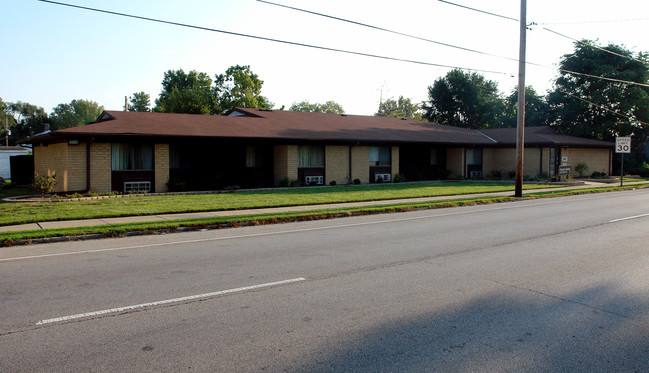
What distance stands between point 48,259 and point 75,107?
127 metres

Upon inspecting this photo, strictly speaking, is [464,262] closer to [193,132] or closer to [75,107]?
[193,132]

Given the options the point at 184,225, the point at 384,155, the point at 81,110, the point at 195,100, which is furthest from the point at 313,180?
the point at 81,110

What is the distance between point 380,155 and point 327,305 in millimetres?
24901

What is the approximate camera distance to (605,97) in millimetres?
43906

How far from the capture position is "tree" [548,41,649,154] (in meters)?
43.2

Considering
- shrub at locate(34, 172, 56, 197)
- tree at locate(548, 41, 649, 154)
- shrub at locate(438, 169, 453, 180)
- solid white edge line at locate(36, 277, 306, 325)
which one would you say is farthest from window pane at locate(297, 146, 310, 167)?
tree at locate(548, 41, 649, 154)

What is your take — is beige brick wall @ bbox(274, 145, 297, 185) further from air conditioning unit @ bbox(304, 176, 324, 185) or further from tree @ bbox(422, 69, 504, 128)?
tree @ bbox(422, 69, 504, 128)

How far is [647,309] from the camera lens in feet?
18.6

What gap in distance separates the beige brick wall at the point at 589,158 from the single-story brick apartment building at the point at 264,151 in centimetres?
16

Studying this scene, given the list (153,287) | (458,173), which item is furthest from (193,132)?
A: (458,173)

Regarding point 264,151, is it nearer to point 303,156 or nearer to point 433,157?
point 303,156

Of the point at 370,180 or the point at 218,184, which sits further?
the point at 370,180

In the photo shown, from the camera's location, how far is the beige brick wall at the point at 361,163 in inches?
1127

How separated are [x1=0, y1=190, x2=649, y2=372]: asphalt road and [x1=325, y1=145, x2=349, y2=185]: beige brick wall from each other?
17.2 metres
